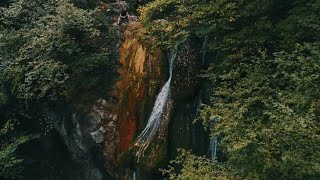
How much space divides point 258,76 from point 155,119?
8.77 feet

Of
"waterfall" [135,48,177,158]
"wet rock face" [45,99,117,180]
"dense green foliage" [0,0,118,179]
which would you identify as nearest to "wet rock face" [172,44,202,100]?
"waterfall" [135,48,177,158]

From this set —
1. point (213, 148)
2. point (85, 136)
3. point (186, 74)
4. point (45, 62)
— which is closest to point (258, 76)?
point (213, 148)

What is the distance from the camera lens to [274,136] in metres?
5.21

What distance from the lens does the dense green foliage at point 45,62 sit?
9109 mm

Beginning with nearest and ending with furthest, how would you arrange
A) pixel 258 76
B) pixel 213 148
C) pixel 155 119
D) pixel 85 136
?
pixel 258 76
pixel 213 148
pixel 155 119
pixel 85 136

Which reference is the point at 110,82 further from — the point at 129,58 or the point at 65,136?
the point at 65,136

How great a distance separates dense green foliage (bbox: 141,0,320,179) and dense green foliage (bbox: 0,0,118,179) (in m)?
1.69

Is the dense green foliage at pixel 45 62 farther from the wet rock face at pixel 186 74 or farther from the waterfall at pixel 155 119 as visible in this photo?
the wet rock face at pixel 186 74

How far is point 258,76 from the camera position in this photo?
6.37m

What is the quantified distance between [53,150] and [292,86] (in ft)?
24.3

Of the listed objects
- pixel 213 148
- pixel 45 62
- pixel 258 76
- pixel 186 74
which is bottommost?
pixel 213 148

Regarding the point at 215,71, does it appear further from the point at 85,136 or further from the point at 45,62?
the point at 45,62

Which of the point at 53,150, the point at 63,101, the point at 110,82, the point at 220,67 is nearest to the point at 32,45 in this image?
the point at 63,101

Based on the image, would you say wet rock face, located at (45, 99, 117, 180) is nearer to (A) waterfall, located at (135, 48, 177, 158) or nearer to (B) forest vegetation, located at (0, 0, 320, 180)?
(B) forest vegetation, located at (0, 0, 320, 180)
